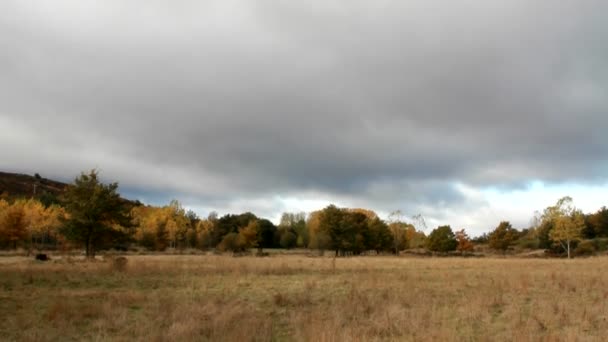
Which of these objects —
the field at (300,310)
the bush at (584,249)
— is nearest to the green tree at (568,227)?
the bush at (584,249)

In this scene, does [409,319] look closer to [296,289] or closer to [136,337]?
[136,337]

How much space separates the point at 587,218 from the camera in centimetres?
11625

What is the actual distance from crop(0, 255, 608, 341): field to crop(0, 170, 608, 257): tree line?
1960 cm

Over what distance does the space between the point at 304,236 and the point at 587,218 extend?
2765 inches

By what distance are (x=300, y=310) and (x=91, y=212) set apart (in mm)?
31862

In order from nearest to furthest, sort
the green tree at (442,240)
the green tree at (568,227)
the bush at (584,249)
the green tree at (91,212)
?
the green tree at (91,212), the green tree at (568,227), the bush at (584,249), the green tree at (442,240)

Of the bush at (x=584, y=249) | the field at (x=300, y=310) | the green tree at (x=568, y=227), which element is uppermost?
the green tree at (x=568, y=227)

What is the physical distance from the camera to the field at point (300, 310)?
9789 millimetres

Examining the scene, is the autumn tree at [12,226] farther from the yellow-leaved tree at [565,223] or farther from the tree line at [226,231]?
the yellow-leaved tree at [565,223]

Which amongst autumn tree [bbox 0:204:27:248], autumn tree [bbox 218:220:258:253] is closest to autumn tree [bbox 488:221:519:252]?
autumn tree [bbox 218:220:258:253]

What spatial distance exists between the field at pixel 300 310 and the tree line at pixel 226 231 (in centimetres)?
1960

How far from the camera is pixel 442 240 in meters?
82.9

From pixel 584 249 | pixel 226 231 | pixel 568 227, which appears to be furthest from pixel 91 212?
pixel 584 249

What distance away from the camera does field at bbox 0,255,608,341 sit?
385 inches
